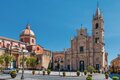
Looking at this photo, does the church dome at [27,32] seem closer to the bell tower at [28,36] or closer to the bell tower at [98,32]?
the bell tower at [28,36]

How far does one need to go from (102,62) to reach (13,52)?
1075 inches

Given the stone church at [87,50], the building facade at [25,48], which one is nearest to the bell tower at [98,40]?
the stone church at [87,50]

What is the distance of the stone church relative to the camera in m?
76.4

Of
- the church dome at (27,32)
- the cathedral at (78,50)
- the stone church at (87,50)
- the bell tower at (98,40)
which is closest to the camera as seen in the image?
the bell tower at (98,40)

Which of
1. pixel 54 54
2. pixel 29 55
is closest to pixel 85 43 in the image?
Result: pixel 54 54

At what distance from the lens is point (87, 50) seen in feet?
259

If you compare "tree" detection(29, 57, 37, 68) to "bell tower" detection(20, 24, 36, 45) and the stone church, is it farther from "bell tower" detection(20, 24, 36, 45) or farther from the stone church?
"bell tower" detection(20, 24, 36, 45)

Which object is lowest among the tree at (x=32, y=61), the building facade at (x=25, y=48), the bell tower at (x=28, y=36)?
the tree at (x=32, y=61)

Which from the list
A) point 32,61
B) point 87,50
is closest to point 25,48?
point 32,61

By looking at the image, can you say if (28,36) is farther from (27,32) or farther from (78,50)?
(78,50)

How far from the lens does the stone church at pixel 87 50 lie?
76.4 metres

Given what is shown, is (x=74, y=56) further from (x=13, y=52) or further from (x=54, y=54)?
(x=13, y=52)

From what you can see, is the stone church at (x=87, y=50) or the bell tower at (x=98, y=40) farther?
the stone church at (x=87, y=50)

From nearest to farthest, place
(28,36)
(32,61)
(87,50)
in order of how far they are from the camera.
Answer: (32,61) < (87,50) < (28,36)
